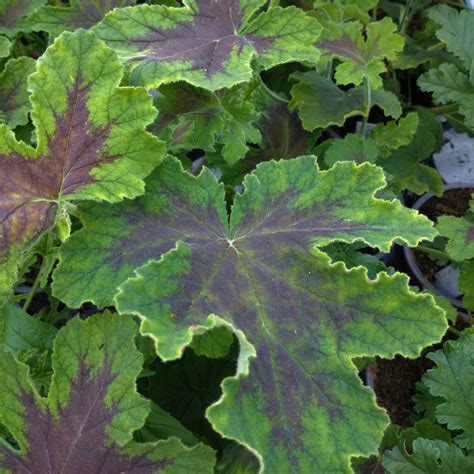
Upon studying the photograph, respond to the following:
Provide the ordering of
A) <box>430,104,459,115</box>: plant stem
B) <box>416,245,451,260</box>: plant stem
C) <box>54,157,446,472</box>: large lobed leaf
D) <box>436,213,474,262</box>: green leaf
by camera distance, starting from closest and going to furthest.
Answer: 1. <box>54,157,446,472</box>: large lobed leaf
2. <box>436,213,474,262</box>: green leaf
3. <box>416,245,451,260</box>: plant stem
4. <box>430,104,459,115</box>: plant stem

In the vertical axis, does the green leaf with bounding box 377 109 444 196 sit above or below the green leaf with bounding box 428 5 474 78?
below

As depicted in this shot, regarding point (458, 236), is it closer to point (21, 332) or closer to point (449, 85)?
point (449, 85)

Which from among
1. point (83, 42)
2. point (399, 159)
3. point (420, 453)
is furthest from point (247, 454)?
point (399, 159)

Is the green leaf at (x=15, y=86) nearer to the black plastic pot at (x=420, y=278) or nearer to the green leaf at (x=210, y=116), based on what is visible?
the green leaf at (x=210, y=116)

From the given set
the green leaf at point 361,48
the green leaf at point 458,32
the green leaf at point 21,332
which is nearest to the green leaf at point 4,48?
the green leaf at point 21,332

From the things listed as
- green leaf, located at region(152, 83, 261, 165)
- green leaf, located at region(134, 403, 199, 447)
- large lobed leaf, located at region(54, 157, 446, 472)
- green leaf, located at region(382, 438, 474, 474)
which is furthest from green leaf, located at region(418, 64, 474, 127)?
green leaf, located at region(134, 403, 199, 447)

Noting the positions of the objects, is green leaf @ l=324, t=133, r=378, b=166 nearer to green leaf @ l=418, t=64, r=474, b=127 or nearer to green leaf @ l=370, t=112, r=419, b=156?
green leaf @ l=370, t=112, r=419, b=156
